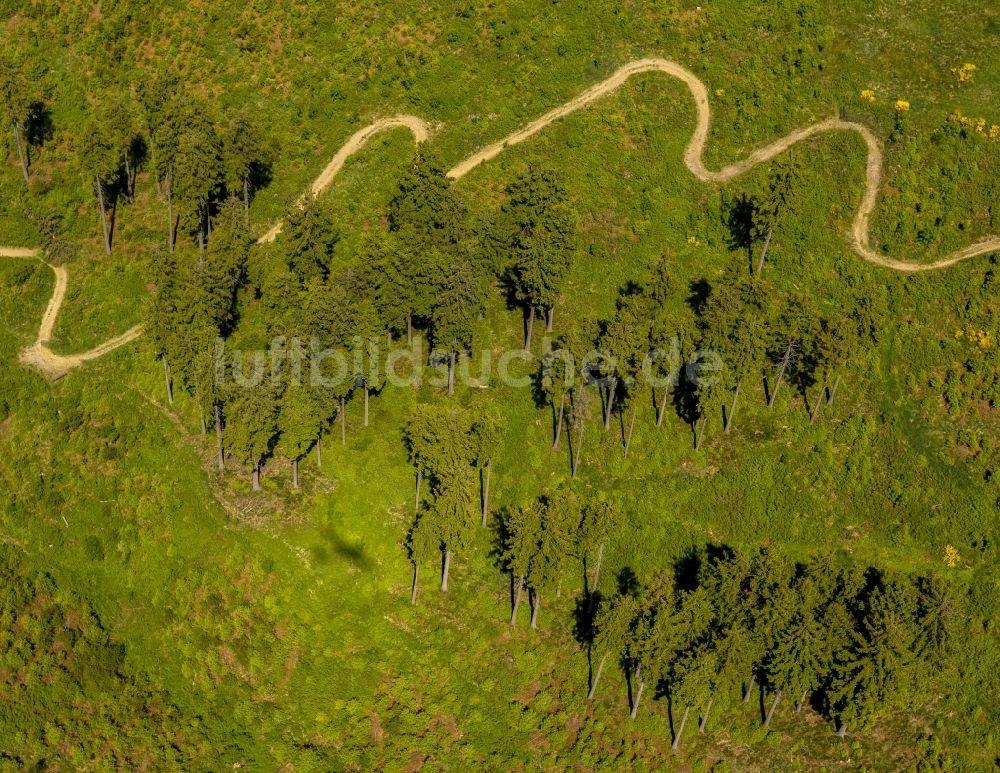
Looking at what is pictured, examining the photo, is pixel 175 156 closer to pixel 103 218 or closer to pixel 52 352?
pixel 103 218

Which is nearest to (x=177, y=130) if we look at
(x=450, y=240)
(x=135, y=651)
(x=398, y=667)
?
(x=450, y=240)

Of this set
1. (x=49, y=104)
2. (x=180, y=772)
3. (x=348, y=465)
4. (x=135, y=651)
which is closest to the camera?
(x=180, y=772)

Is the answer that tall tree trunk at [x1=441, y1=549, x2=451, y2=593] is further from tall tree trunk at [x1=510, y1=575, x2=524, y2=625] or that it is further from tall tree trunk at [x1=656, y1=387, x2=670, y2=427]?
tall tree trunk at [x1=656, y1=387, x2=670, y2=427]

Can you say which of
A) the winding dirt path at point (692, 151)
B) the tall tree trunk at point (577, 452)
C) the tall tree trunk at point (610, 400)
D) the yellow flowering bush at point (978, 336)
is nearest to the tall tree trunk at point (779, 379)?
the tall tree trunk at point (610, 400)

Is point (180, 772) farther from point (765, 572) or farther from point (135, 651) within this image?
point (765, 572)

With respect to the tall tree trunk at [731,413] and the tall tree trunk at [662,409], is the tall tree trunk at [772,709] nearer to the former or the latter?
the tall tree trunk at [731,413]

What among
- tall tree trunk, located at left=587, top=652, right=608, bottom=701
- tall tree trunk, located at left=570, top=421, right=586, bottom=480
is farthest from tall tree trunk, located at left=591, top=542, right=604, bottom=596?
tall tree trunk, located at left=570, top=421, right=586, bottom=480
